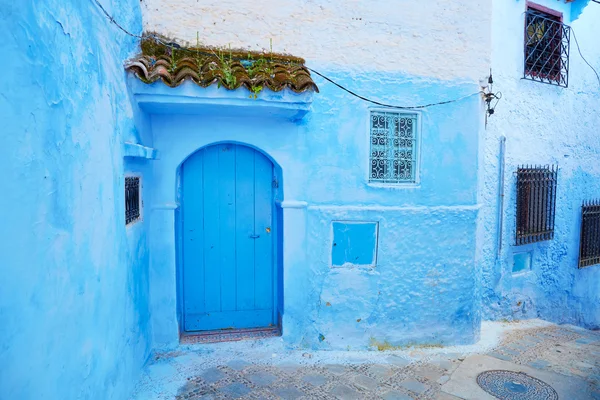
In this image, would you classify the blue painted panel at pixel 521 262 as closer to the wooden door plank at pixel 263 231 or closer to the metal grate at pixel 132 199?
the wooden door plank at pixel 263 231

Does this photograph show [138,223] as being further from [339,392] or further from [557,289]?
[557,289]

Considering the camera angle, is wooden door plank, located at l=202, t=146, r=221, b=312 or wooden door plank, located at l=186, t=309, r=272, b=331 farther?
wooden door plank, located at l=186, t=309, r=272, b=331

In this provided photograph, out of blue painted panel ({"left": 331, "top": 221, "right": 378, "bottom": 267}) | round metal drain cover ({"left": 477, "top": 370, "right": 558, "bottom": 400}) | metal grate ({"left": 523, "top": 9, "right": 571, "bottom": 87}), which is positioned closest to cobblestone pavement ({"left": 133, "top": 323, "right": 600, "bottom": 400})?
round metal drain cover ({"left": 477, "top": 370, "right": 558, "bottom": 400})

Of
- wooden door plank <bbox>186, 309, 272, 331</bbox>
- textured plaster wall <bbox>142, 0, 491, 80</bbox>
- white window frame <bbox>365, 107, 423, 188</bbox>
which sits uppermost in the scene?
textured plaster wall <bbox>142, 0, 491, 80</bbox>

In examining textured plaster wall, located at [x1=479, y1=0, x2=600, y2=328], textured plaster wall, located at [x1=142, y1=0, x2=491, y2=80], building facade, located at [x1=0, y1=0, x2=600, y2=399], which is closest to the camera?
building facade, located at [x1=0, y1=0, x2=600, y2=399]

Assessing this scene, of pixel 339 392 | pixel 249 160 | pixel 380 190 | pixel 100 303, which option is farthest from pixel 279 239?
pixel 100 303

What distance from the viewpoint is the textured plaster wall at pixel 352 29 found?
14.0ft

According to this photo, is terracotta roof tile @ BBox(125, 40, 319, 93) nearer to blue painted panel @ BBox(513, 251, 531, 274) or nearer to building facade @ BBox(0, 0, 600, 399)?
building facade @ BBox(0, 0, 600, 399)

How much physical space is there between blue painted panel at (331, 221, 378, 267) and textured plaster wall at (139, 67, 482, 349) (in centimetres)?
9

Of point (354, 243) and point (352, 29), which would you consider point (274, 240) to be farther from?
point (352, 29)

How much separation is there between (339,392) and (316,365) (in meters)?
0.58

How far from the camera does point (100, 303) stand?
2.70 m

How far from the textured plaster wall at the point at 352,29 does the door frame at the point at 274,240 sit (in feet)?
4.21

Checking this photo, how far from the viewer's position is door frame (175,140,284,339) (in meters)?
4.54
